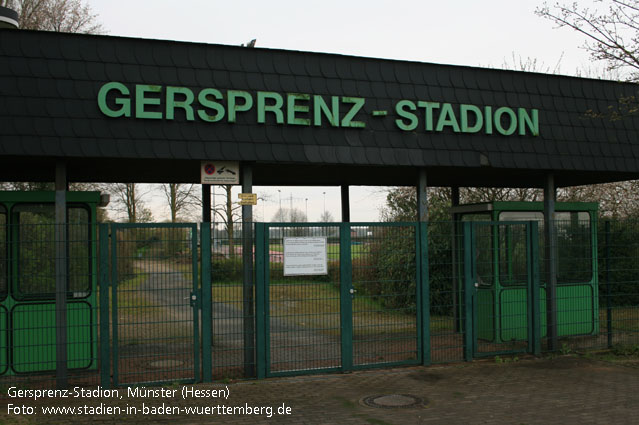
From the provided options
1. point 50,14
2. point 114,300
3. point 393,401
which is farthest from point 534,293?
point 50,14

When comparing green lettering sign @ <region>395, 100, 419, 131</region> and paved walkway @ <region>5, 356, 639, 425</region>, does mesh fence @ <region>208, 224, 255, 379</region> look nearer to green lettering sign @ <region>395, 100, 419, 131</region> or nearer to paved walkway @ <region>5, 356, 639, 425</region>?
paved walkway @ <region>5, 356, 639, 425</region>

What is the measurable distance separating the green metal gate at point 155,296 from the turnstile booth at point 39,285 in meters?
0.49

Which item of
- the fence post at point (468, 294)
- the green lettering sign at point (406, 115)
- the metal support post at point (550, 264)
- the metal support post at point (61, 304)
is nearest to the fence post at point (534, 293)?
the metal support post at point (550, 264)

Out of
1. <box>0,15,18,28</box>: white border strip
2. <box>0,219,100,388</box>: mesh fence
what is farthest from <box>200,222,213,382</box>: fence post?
<box>0,15,18,28</box>: white border strip

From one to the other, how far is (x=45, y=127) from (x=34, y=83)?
21.7 inches

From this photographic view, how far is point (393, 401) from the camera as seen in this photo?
273 inches

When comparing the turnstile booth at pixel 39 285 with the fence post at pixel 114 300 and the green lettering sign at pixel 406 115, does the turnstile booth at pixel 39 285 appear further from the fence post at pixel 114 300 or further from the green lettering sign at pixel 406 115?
the green lettering sign at pixel 406 115

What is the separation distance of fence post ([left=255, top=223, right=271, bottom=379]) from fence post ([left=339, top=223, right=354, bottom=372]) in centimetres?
108

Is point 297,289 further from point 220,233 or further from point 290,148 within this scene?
point 290,148

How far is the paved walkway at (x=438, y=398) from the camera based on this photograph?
6.23m

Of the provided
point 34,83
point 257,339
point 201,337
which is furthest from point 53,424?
point 34,83

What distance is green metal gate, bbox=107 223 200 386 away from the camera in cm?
736

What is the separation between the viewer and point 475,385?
7.65 meters

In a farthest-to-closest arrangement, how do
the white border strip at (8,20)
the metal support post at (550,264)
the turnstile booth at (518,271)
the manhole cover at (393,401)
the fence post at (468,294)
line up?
the metal support post at (550,264)
the turnstile booth at (518,271)
the fence post at (468,294)
the white border strip at (8,20)
the manhole cover at (393,401)
